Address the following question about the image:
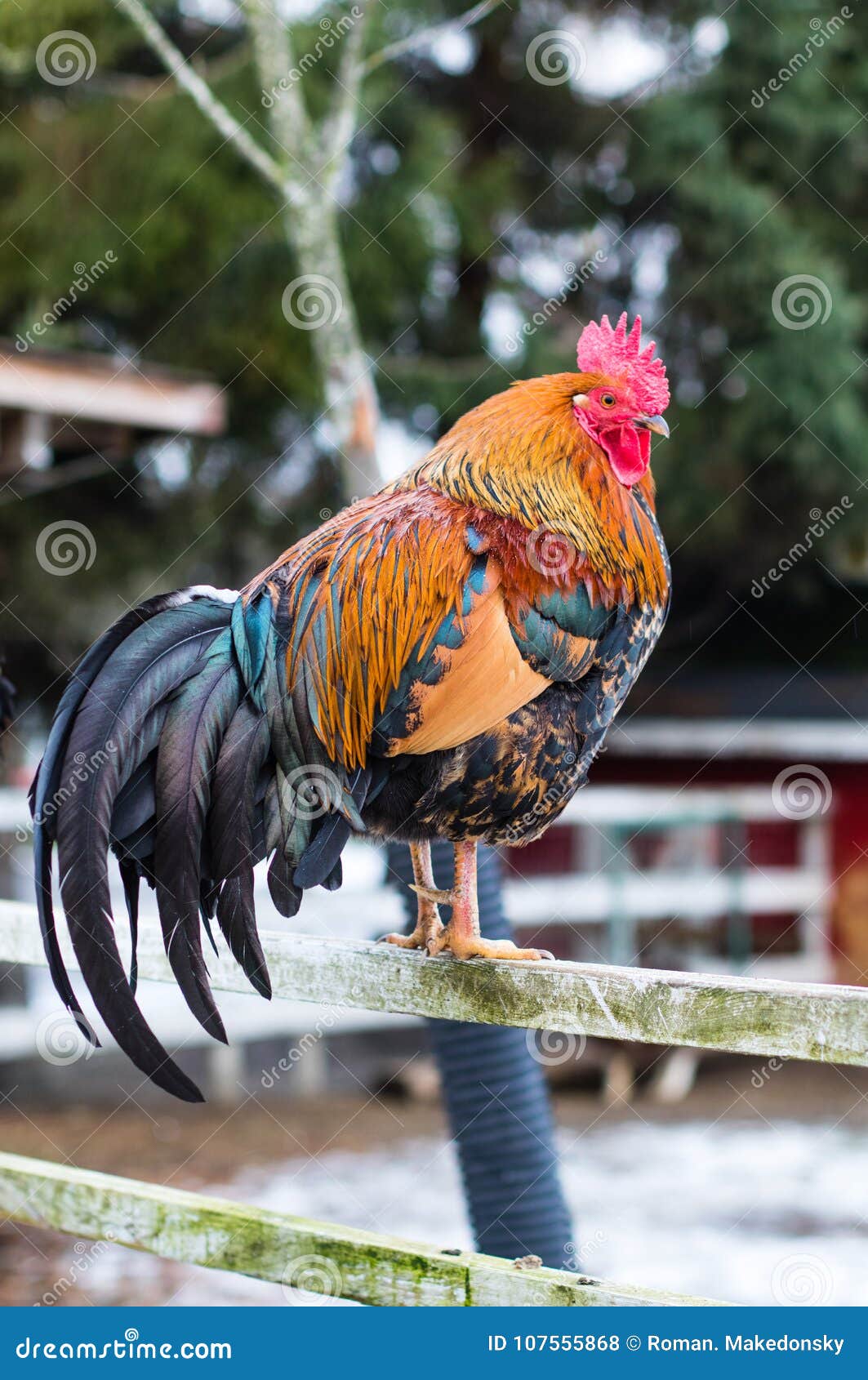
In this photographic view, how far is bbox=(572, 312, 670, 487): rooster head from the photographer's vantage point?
112 inches

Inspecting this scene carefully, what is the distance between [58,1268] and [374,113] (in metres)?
6.16

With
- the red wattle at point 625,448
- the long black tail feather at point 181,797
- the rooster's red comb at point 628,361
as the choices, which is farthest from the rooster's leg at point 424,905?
the rooster's red comb at point 628,361

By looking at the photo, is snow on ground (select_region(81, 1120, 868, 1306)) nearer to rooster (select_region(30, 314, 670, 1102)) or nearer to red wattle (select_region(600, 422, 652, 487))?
rooster (select_region(30, 314, 670, 1102))

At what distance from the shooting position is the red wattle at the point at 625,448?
2.87m

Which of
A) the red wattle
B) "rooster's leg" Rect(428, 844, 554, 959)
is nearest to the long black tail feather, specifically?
"rooster's leg" Rect(428, 844, 554, 959)

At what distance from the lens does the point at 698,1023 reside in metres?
1.97

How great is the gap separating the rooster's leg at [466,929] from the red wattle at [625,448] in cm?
86

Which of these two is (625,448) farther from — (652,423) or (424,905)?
(424,905)

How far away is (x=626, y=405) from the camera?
287 centimetres

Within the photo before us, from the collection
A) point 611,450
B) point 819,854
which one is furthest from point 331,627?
point 819,854

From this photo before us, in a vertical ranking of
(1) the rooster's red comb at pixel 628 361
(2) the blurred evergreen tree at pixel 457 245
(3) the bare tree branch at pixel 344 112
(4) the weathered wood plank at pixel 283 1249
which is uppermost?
(2) the blurred evergreen tree at pixel 457 245

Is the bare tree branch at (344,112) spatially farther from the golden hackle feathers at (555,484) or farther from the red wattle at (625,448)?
the red wattle at (625,448)
